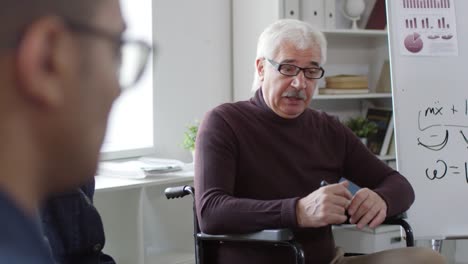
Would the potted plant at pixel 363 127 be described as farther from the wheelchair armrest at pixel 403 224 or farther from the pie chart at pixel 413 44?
the wheelchair armrest at pixel 403 224

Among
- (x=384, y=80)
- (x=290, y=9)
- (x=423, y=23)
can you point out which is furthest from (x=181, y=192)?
(x=384, y=80)

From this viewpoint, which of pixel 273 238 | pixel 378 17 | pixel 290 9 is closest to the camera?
pixel 273 238

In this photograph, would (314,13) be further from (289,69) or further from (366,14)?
(289,69)

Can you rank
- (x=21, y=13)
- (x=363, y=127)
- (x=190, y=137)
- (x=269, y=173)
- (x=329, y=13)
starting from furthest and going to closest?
(x=363, y=127) < (x=329, y=13) < (x=190, y=137) < (x=269, y=173) < (x=21, y=13)

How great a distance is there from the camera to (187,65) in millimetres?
2955

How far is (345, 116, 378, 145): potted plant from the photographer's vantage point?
10.1ft

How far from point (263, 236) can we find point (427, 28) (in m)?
1.26

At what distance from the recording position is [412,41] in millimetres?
2314

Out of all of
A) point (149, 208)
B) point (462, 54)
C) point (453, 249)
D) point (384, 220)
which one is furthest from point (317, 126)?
point (453, 249)

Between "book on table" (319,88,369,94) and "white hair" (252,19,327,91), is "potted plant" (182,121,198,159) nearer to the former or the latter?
"book on table" (319,88,369,94)

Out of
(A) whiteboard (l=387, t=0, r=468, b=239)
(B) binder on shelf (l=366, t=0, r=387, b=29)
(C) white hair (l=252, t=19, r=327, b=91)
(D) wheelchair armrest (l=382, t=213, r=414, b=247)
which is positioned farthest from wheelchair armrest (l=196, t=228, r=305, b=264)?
(B) binder on shelf (l=366, t=0, r=387, b=29)

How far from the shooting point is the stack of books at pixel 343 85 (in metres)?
3.00

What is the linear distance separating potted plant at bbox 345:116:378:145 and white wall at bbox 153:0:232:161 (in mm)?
679

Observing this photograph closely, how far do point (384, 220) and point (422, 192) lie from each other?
0.63 m
